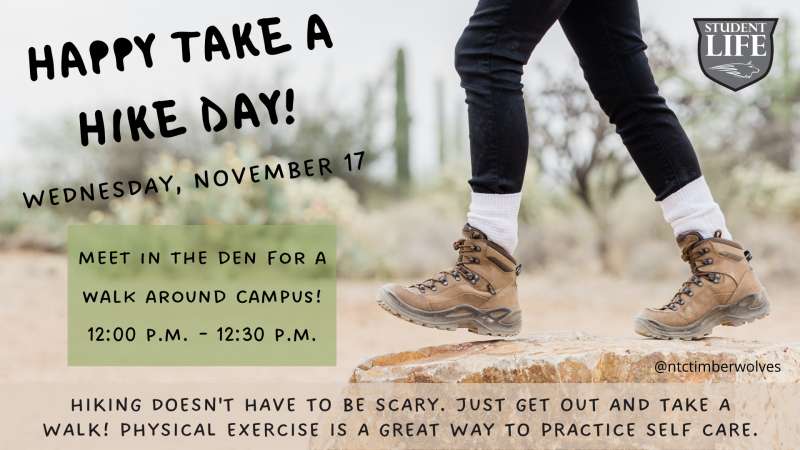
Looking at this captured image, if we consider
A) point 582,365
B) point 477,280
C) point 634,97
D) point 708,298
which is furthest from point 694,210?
point 477,280

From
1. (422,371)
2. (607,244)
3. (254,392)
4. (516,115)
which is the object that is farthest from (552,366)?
(607,244)

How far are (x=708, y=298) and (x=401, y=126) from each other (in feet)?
34.8

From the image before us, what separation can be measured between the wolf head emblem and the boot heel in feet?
3.44

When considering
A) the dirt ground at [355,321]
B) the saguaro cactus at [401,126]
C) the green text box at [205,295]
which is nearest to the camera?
the dirt ground at [355,321]

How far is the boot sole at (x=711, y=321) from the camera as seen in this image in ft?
9.23

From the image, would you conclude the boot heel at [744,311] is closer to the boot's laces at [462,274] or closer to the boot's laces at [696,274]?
the boot's laces at [696,274]

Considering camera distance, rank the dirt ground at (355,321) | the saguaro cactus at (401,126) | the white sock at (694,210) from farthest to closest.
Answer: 1. the saguaro cactus at (401,126)
2. the dirt ground at (355,321)
3. the white sock at (694,210)

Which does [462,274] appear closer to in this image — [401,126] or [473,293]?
[473,293]

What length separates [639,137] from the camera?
271 centimetres

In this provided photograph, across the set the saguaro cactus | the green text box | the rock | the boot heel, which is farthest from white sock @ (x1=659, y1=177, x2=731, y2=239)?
the saguaro cactus

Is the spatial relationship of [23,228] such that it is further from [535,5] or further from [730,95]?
[535,5]

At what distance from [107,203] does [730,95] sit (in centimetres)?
766

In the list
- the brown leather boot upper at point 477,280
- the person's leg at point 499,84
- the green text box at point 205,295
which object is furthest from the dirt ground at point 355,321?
the person's leg at point 499,84

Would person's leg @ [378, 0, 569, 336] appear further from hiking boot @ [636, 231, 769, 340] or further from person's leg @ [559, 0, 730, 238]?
hiking boot @ [636, 231, 769, 340]
